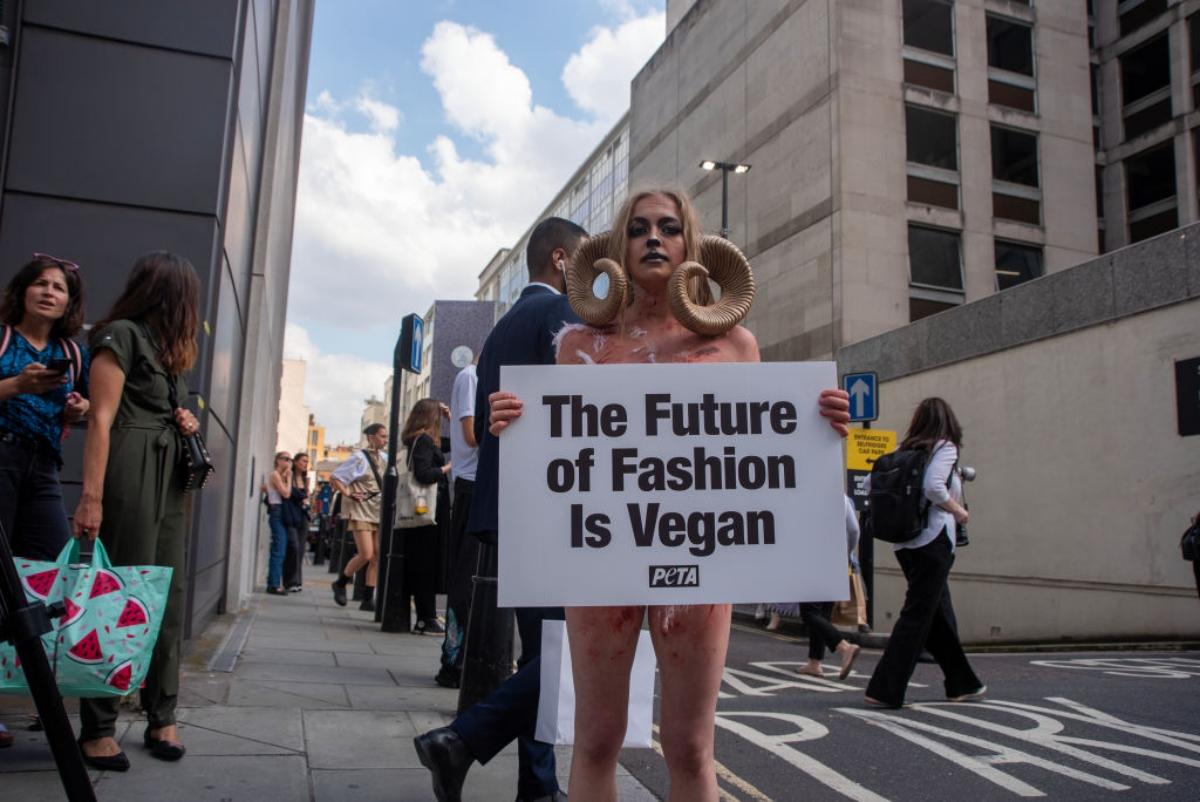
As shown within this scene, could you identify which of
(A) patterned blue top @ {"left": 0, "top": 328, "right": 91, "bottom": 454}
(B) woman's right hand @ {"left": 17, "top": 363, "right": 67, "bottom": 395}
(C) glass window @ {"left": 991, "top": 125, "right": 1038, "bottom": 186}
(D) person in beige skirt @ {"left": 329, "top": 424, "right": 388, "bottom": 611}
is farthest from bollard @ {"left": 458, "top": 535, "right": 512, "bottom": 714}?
(C) glass window @ {"left": 991, "top": 125, "right": 1038, "bottom": 186}

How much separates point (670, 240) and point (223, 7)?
4.31 m

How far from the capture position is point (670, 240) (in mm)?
2529

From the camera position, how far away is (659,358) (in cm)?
246

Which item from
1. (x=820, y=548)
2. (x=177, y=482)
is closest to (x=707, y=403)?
(x=820, y=548)

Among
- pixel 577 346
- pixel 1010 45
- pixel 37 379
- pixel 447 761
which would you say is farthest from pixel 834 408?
pixel 1010 45

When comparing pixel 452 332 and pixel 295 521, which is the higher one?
pixel 452 332

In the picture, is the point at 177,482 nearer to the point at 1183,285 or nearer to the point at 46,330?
the point at 46,330

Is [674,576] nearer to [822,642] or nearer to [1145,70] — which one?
[822,642]

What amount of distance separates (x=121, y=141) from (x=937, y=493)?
16.7ft

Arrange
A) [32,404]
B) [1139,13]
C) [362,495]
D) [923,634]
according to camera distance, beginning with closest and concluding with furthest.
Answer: [32,404], [923,634], [362,495], [1139,13]

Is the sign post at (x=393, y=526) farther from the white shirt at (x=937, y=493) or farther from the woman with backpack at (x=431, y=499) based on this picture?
the white shirt at (x=937, y=493)

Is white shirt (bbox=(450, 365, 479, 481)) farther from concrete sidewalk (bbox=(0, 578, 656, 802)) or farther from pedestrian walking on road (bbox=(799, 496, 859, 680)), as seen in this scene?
pedestrian walking on road (bbox=(799, 496, 859, 680))

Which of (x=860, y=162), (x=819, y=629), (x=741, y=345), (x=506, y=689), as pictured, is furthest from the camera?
(x=860, y=162)

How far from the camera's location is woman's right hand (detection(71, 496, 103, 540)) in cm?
336
